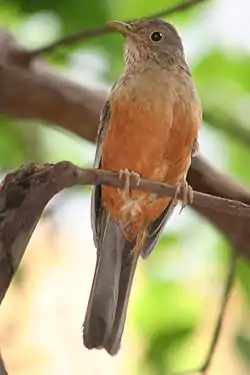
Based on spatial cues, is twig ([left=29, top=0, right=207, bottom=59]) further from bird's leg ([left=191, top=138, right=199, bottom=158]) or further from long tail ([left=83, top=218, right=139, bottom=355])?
long tail ([left=83, top=218, right=139, bottom=355])

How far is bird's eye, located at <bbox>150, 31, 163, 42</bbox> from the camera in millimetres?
1949

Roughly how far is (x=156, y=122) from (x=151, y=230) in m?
0.24

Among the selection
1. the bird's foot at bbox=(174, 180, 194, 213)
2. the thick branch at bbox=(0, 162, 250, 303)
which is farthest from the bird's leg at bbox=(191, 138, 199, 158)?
the thick branch at bbox=(0, 162, 250, 303)

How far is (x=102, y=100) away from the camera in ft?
6.33

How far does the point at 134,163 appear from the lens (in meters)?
1.65

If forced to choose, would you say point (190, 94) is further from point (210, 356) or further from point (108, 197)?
point (210, 356)

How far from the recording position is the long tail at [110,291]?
151 cm

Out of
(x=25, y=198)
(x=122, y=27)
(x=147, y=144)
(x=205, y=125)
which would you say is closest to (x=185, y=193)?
(x=147, y=144)

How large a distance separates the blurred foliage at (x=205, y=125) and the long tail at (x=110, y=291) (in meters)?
0.28

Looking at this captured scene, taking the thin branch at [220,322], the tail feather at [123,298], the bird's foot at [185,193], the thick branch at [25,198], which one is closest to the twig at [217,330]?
the thin branch at [220,322]

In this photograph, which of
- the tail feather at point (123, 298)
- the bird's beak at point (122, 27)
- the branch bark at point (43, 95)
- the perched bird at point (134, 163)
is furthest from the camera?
the branch bark at point (43, 95)

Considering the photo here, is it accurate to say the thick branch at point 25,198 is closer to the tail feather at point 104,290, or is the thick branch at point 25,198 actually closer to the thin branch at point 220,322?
the tail feather at point 104,290

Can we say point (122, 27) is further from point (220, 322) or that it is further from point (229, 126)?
point (220, 322)

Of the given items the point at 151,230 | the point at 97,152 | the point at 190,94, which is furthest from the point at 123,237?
the point at 190,94
